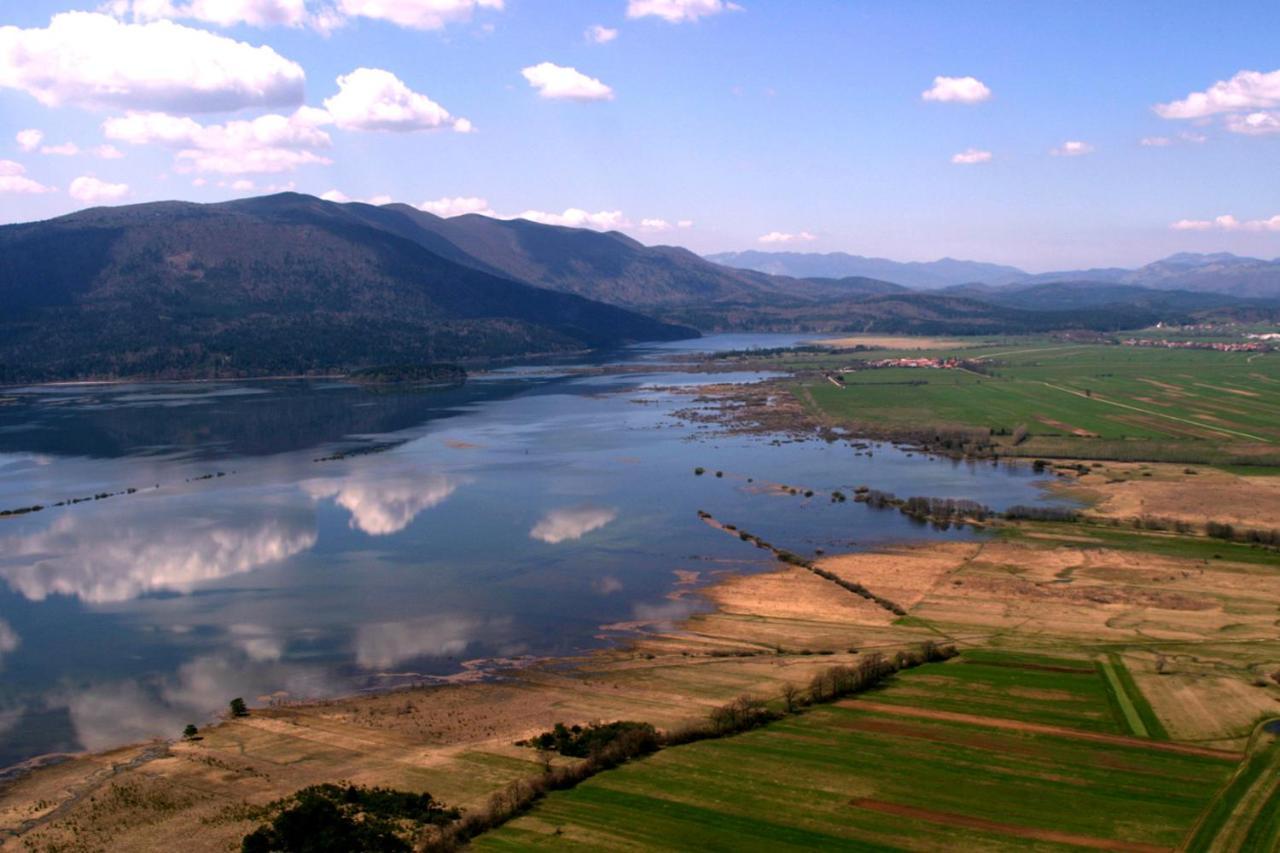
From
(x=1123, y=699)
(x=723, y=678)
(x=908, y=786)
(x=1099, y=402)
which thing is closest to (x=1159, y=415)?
(x=1099, y=402)

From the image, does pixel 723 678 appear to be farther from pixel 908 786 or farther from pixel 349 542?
pixel 349 542

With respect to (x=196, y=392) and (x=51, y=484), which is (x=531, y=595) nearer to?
(x=51, y=484)

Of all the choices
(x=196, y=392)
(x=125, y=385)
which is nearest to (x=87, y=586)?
(x=196, y=392)

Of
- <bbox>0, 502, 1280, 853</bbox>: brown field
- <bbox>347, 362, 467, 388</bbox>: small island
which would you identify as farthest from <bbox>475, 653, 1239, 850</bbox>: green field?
<bbox>347, 362, 467, 388</bbox>: small island

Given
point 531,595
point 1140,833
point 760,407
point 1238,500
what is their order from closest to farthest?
point 1140,833 → point 531,595 → point 1238,500 → point 760,407

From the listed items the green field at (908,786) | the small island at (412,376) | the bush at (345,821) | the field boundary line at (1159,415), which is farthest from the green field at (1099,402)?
the bush at (345,821)

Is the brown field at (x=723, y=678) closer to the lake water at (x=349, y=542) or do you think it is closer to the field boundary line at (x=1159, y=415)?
the lake water at (x=349, y=542)

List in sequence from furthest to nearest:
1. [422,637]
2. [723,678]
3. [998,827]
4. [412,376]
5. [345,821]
→ [412,376] < [422,637] < [723,678] < [998,827] < [345,821]

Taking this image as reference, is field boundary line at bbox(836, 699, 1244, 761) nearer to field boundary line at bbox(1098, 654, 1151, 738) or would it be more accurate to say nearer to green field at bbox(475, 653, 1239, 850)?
green field at bbox(475, 653, 1239, 850)
